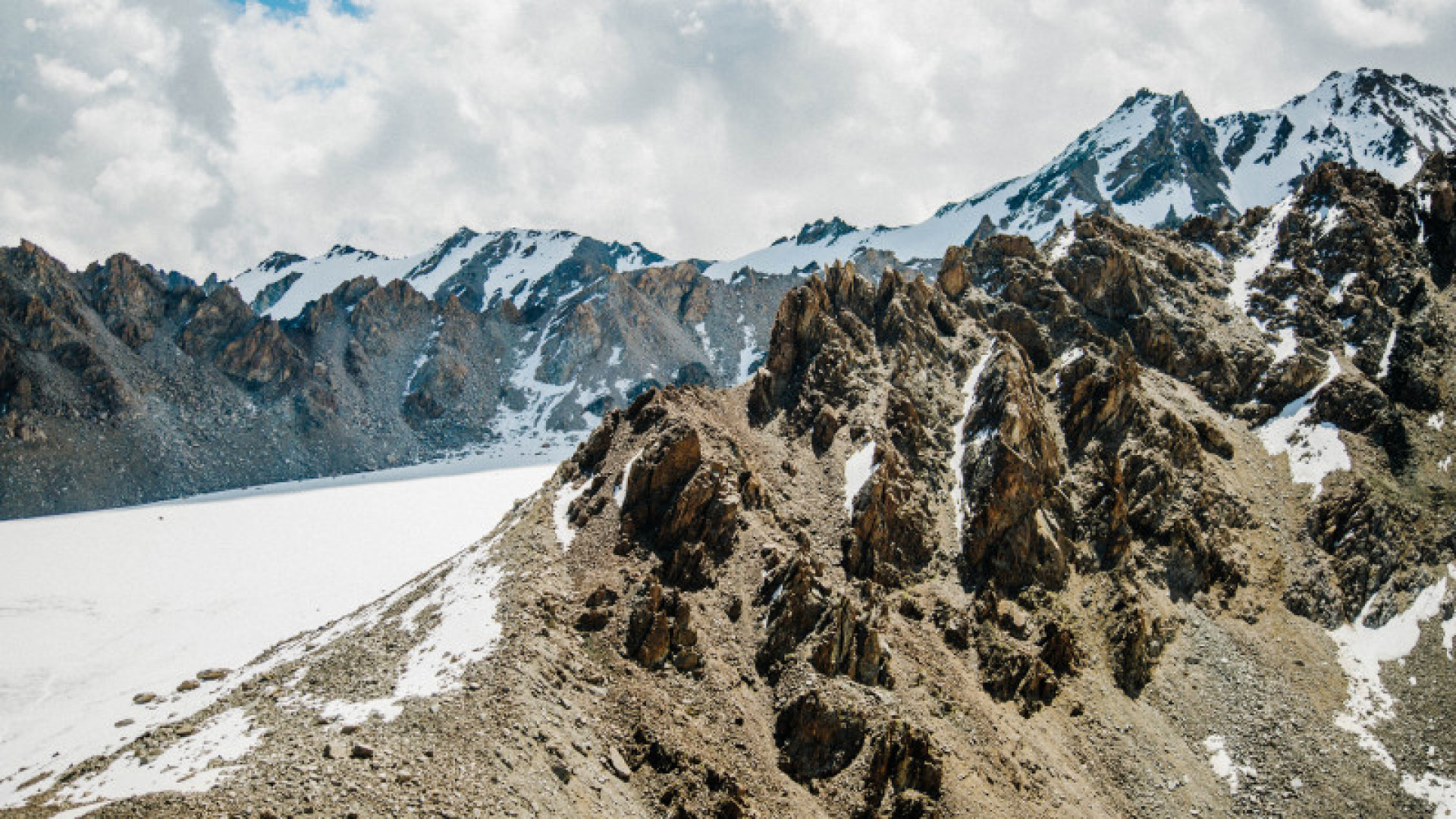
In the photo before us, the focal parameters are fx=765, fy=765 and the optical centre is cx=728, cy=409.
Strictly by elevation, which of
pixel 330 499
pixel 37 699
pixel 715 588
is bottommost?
pixel 37 699

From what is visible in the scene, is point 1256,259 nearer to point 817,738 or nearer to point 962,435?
point 962,435

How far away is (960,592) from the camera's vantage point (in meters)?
45.8

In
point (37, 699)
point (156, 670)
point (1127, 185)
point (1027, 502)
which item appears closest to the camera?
point (1027, 502)

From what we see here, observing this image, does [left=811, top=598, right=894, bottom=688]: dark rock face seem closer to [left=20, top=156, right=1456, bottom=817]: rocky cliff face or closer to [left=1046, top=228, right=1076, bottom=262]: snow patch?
[left=20, top=156, right=1456, bottom=817]: rocky cliff face

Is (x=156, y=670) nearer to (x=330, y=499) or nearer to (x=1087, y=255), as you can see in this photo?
(x=330, y=499)

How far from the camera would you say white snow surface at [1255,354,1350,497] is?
56.4 m

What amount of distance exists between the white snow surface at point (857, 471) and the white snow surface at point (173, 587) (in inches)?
1385

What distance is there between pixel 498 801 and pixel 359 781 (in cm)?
417

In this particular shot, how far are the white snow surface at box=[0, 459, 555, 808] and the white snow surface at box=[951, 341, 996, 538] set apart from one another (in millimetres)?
42731

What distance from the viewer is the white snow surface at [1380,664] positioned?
126ft

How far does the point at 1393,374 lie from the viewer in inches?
2485

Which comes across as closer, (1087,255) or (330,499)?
(1087,255)

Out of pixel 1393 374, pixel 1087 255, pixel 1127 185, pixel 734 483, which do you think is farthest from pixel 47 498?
pixel 1127 185

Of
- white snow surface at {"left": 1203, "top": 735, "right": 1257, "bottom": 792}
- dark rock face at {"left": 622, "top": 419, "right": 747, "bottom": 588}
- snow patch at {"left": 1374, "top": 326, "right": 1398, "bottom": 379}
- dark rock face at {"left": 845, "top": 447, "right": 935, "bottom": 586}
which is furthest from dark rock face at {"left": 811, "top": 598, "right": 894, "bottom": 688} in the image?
snow patch at {"left": 1374, "top": 326, "right": 1398, "bottom": 379}
